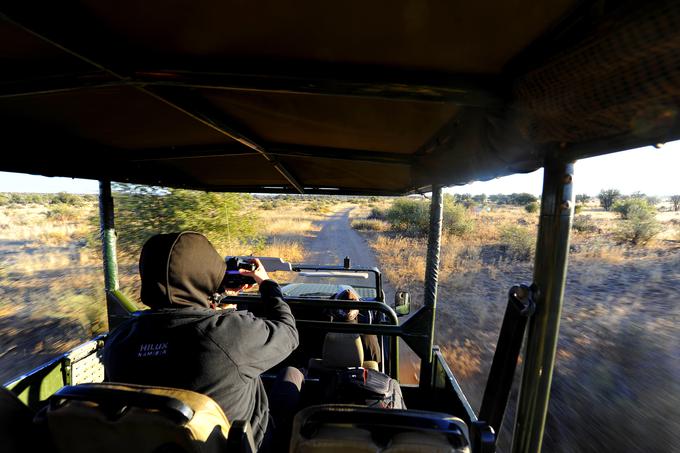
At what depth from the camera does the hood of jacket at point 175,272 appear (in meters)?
1.41

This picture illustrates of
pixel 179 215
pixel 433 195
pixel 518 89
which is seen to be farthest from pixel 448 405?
pixel 179 215

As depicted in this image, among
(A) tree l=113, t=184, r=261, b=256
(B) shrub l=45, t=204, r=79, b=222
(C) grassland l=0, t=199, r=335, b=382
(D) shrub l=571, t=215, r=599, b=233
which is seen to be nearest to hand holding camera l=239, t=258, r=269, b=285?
(C) grassland l=0, t=199, r=335, b=382

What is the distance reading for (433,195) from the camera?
112 inches

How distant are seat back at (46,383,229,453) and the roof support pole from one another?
173 centimetres

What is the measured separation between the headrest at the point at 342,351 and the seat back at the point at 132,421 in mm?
1461

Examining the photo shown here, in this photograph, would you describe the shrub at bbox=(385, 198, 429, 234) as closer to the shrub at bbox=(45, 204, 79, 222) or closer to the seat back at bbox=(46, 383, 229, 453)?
the seat back at bbox=(46, 383, 229, 453)

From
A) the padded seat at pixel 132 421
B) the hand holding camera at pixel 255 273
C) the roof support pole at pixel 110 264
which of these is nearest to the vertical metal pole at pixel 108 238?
the roof support pole at pixel 110 264

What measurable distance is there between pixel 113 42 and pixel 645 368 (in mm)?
6789

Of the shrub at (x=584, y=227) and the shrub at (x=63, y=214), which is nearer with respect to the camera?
the shrub at (x=584, y=227)

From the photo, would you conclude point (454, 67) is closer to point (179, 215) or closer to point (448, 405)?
point (448, 405)

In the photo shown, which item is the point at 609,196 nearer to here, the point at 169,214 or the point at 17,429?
the point at 169,214

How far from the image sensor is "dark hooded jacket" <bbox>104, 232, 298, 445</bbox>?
1.31 metres

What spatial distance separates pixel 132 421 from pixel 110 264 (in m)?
2.38

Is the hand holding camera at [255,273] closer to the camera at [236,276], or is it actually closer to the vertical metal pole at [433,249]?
the camera at [236,276]
